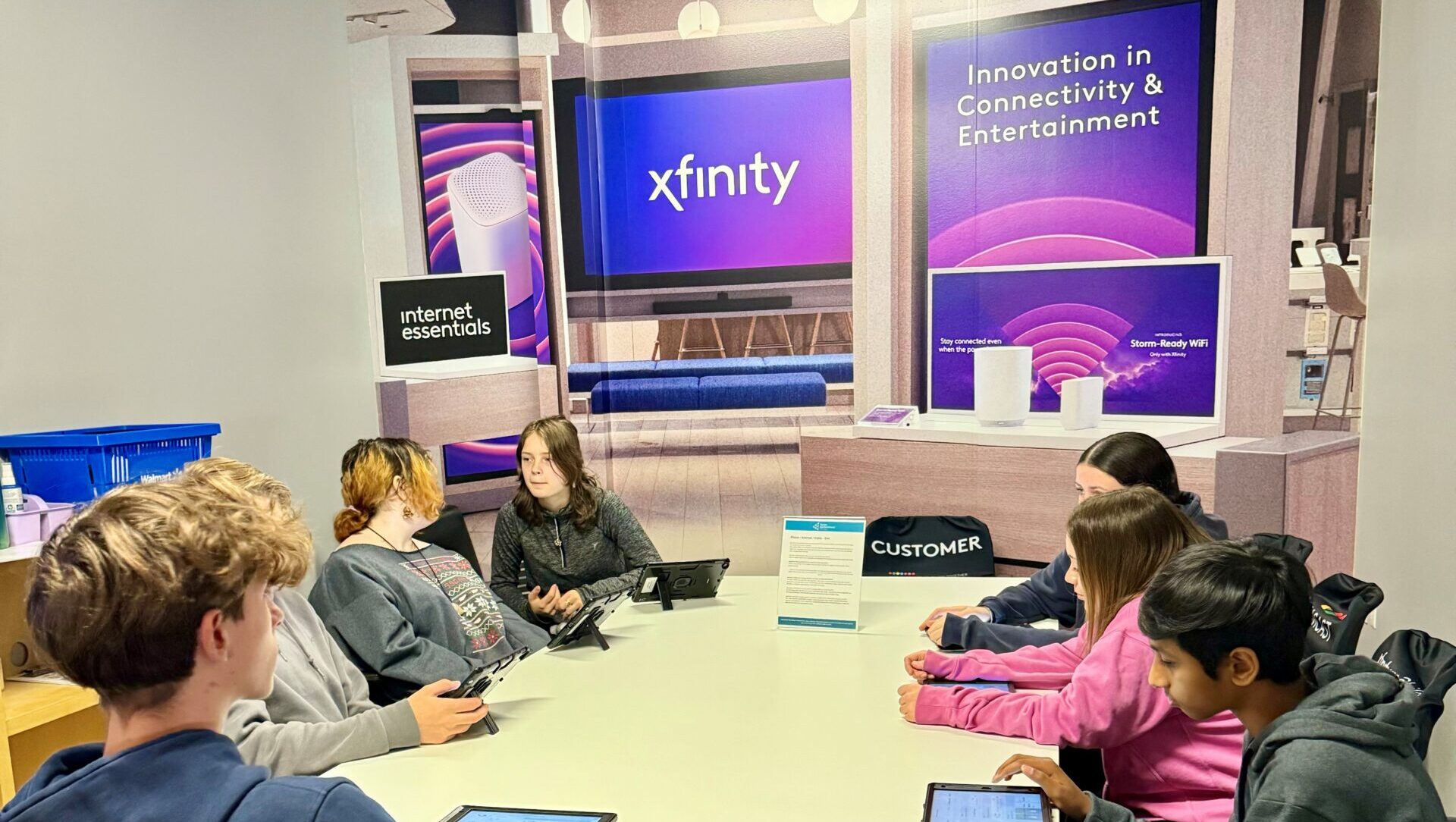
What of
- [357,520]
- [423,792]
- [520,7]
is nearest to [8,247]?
[357,520]

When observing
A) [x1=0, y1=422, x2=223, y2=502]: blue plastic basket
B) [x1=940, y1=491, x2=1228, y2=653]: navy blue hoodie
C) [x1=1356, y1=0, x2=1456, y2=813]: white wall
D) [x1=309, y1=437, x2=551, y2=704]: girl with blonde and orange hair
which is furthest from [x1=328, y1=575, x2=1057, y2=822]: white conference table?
[x1=1356, y1=0, x2=1456, y2=813]: white wall

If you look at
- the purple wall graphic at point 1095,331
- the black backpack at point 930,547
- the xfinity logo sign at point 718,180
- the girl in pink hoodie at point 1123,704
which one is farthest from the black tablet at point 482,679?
the xfinity logo sign at point 718,180

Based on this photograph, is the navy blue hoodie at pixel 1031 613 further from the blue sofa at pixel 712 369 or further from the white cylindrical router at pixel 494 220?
the white cylindrical router at pixel 494 220

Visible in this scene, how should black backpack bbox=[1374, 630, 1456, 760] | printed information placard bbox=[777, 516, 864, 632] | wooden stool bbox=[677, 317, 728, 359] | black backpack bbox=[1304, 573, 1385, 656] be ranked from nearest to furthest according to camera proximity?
black backpack bbox=[1374, 630, 1456, 760] → black backpack bbox=[1304, 573, 1385, 656] → printed information placard bbox=[777, 516, 864, 632] → wooden stool bbox=[677, 317, 728, 359]

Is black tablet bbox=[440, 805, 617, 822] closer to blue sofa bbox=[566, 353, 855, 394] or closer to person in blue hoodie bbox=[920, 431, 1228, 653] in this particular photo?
person in blue hoodie bbox=[920, 431, 1228, 653]

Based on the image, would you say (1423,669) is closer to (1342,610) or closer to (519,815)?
(1342,610)

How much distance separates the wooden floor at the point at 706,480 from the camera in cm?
505

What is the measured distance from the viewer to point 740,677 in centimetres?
225

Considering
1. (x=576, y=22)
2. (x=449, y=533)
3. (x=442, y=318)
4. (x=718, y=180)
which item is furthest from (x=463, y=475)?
(x=576, y=22)

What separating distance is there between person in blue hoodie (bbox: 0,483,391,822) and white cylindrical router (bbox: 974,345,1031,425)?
3.72 meters

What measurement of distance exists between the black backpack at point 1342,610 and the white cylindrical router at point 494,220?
12.8 feet

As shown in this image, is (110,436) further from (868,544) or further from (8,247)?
(868,544)

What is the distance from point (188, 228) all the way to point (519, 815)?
2.46 m

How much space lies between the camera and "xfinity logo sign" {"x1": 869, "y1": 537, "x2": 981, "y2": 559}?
4.43 m
